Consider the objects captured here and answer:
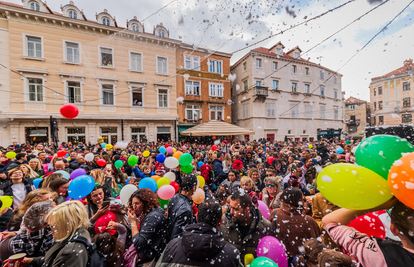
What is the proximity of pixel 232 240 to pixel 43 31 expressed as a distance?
1772 centimetres

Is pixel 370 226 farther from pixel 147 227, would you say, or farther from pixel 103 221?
pixel 103 221

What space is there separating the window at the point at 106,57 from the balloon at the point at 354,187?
16.4m

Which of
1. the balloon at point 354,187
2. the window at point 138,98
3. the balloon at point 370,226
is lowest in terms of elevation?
the balloon at point 370,226

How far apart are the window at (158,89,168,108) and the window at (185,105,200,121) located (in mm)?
2202

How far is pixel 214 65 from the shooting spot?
60.2ft

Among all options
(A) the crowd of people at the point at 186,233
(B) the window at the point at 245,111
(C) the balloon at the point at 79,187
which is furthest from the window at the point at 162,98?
(C) the balloon at the point at 79,187

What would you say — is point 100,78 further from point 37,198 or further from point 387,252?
point 387,252

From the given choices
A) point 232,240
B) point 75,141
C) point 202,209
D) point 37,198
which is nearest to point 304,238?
point 232,240

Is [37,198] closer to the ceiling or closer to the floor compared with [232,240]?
closer to the ceiling

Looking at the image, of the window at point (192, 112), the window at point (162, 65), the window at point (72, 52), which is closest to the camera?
the window at point (72, 52)

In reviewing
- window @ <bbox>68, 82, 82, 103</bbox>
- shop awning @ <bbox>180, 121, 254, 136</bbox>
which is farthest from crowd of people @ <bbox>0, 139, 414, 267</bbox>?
window @ <bbox>68, 82, 82, 103</bbox>

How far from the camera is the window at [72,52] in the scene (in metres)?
12.8

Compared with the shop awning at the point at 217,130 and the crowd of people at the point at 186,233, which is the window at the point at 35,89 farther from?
the crowd of people at the point at 186,233

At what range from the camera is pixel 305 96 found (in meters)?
20.0
